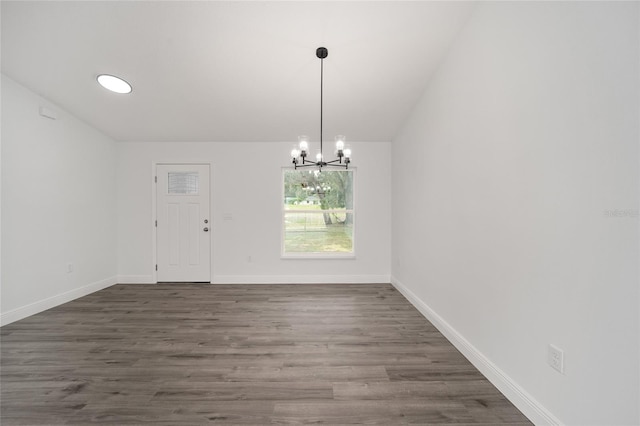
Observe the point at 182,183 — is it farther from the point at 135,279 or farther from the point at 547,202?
the point at 547,202

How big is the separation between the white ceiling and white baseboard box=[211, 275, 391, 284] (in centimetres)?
250

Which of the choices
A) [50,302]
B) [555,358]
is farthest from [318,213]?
[50,302]

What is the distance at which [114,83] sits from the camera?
3.08 meters

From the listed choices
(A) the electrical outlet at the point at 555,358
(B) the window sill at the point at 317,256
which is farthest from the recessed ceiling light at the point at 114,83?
(A) the electrical outlet at the point at 555,358

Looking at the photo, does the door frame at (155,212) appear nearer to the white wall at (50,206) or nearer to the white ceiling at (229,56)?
the white wall at (50,206)

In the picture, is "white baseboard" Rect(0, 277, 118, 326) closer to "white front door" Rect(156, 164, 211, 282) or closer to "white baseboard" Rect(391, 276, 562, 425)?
"white front door" Rect(156, 164, 211, 282)

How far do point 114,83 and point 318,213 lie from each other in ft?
10.6

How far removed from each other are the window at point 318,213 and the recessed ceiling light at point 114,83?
2.37 metres

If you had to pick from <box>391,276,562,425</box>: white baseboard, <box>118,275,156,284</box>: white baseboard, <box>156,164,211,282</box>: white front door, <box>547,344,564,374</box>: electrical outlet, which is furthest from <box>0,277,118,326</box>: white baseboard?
<box>547,344,564,374</box>: electrical outlet

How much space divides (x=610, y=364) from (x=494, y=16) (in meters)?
2.28

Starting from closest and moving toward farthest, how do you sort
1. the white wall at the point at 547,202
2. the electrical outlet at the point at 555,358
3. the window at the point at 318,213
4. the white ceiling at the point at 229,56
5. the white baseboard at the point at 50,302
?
the white wall at the point at 547,202, the electrical outlet at the point at 555,358, the white ceiling at the point at 229,56, the white baseboard at the point at 50,302, the window at the point at 318,213

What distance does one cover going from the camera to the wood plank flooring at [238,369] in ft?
5.36

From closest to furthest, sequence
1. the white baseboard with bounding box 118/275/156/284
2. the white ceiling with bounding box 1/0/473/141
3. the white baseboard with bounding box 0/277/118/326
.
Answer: the white ceiling with bounding box 1/0/473/141, the white baseboard with bounding box 0/277/118/326, the white baseboard with bounding box 118/275/156/284

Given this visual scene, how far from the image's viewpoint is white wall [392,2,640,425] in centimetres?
116
